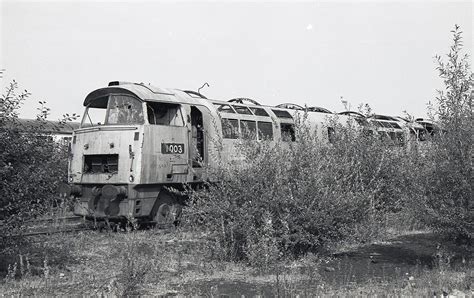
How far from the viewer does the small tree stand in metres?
6.70

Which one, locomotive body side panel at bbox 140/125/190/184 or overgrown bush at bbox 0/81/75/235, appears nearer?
overgrown bush at bbox 0/81/75/235

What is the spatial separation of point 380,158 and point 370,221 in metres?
3.71

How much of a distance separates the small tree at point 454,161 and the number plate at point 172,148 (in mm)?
5988

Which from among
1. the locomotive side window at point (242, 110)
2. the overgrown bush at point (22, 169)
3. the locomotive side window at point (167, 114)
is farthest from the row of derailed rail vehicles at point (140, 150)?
the overgrown bush at point (22, 169)

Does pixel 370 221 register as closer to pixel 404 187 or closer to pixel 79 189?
pixel 404 187

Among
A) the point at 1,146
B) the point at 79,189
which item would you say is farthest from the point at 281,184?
the point at 79,189

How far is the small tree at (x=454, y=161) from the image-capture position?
6.70 metres

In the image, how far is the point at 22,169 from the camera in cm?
642


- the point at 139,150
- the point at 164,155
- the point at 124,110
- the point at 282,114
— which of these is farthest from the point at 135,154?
the point at 282,114

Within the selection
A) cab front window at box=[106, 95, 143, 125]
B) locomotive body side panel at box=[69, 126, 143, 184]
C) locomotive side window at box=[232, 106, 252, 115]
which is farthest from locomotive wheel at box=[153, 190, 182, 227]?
locomotive side window at box=[232, 106, 252, 115]

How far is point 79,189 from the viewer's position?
36.7ft

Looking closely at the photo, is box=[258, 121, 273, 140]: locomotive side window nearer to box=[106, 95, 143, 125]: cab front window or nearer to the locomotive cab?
the locomotive cab

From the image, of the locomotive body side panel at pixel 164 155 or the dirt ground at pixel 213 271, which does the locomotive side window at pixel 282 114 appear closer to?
the locomotive body side panel at pixel 164 155

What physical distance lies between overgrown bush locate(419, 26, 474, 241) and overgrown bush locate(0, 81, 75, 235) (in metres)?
5.53
